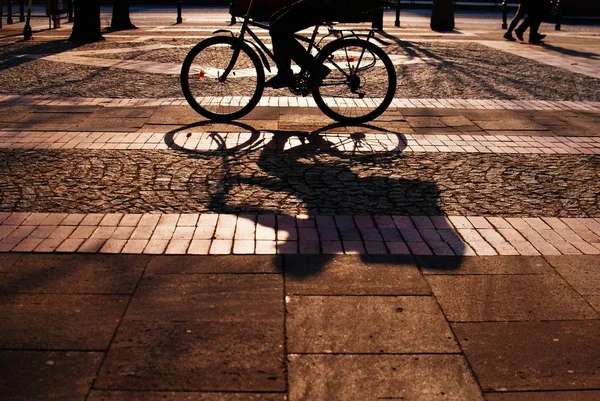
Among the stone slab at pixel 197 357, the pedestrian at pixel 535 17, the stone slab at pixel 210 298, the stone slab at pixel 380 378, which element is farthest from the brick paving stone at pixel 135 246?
the pedestrian at pixel 535 17

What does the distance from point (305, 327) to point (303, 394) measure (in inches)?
24.7

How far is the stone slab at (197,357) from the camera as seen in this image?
3512 mm

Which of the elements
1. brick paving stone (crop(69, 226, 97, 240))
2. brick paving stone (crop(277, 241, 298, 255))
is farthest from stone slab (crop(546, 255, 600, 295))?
brick paving stone (crop(69, 226, 97, 240))

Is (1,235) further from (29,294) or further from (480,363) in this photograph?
(480,363)

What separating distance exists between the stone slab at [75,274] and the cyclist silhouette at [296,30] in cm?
383

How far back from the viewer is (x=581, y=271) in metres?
4.87

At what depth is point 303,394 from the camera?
11.3 feet

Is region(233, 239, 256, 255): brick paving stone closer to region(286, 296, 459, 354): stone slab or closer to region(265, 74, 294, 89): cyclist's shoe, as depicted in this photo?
region(286, 296, 459, 354): stone slab

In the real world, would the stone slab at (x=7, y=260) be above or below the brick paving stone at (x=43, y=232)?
Answer: below

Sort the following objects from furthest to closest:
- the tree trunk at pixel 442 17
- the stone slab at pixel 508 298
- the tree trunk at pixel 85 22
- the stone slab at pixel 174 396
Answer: the tree trunk at pixel 442 17, the tree trunk at pixel 85 22, the stone slab at pixel 508 298, the stone slab at pixel 174 396

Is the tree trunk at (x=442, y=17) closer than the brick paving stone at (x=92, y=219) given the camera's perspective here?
No

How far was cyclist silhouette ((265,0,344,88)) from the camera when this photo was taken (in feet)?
26.3

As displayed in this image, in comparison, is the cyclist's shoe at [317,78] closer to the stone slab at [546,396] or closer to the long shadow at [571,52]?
the stone slab at [546,396]

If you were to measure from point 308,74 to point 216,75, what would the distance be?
975 mm
